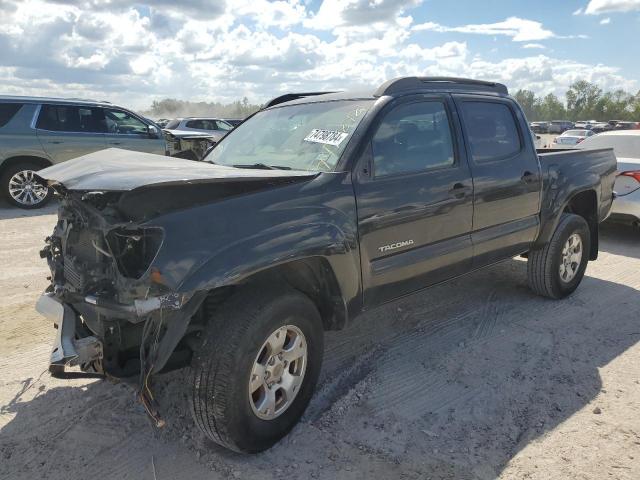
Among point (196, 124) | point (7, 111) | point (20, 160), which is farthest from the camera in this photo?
point (196, 124)

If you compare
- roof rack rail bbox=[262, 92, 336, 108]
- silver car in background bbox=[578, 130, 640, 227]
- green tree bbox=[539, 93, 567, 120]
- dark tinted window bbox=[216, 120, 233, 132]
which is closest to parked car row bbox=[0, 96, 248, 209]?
roof rack rail bbox=[262, 92, 336, 108]

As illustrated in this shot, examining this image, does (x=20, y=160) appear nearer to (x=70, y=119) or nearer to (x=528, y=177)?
(x=70, y=119)

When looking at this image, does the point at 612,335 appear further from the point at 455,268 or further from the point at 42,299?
the point at 42,299

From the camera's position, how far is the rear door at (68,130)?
375 inches

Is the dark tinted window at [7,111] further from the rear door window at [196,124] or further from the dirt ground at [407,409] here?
the rear door window at [196,124]

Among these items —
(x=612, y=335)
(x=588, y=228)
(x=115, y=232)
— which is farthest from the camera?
(x=588, y=228)

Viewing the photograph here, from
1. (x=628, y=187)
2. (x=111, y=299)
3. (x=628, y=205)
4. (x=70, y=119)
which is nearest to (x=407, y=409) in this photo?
(x=111, y=299)

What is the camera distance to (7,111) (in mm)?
9164

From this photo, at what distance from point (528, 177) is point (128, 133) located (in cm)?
838

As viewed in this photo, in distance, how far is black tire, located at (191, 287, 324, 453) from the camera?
251 cm

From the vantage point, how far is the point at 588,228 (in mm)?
5230

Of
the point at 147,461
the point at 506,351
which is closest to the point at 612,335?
the point at 506,351

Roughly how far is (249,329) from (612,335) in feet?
10.6

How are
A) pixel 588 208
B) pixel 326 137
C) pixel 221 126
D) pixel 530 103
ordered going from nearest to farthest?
pixel 326 137 < pixel 588 208 < pixel 221 126 < pixel 530 103
